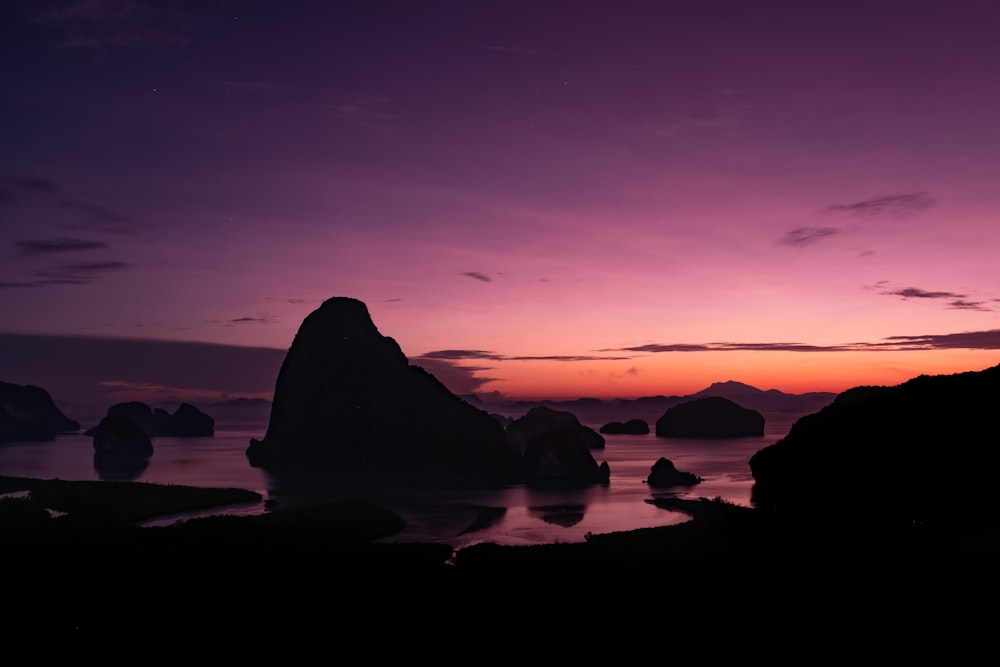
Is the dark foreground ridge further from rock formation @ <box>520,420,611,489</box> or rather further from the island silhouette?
rock formation @ <box>520,420,611,489</box>

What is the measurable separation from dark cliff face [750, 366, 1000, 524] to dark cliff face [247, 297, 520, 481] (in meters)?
68.0

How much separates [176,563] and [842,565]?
1502 inches

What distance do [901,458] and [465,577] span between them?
30.3 metres

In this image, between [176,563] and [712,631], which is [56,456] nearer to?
[176,563]

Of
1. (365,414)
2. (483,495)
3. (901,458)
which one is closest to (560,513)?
(483,495)

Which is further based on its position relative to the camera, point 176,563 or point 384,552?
point 384,552

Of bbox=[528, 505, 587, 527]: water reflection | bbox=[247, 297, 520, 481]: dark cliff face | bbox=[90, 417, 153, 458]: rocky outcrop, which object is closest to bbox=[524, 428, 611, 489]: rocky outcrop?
bbox=[247, 297, 520, 481]: dark cliff face

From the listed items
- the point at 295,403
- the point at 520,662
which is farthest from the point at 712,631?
the point at 295,403

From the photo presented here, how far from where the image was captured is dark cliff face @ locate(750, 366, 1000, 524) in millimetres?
48250

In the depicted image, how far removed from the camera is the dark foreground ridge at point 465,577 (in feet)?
108

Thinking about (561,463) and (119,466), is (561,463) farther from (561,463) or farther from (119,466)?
(119,466)

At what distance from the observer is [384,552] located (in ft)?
178

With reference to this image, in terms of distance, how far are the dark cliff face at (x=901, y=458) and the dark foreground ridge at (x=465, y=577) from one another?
87.8 inches

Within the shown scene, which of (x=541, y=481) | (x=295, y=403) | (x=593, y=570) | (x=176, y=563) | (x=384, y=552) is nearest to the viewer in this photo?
(x=593, y=570)
